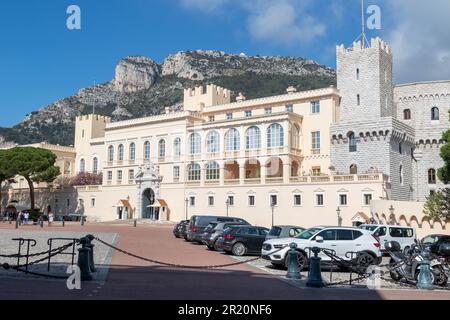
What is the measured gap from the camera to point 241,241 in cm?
2375

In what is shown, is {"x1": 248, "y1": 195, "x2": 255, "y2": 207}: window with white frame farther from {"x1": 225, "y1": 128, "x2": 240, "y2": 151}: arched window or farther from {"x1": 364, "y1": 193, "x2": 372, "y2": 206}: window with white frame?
{"x1": 364, "y1": 193, "x2": 372, "y2": 206}: window with white frame

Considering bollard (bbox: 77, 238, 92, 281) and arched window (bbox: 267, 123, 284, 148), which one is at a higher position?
arched window (bbox: 267, 123, 284, 148)

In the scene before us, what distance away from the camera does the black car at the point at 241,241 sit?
2369cm

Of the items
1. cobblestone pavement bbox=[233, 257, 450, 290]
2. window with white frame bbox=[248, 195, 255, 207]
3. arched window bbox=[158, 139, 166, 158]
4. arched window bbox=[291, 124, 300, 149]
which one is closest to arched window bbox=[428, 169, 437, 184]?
arched window bbox=[291, 124, 300, 149]

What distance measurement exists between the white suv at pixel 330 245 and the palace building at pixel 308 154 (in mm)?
22405

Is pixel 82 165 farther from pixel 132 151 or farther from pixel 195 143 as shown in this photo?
pixel 195 143

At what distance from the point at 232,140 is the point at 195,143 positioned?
215 inches

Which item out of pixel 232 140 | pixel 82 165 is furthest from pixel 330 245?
pixel 82 165

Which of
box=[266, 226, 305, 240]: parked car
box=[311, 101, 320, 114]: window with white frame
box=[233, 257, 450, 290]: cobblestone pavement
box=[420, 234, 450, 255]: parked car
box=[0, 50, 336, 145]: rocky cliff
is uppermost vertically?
box=[0, 50, 336, 145]: rocky cliff

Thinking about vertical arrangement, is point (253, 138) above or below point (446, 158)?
above

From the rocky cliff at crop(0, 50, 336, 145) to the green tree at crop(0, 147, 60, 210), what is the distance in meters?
54.1

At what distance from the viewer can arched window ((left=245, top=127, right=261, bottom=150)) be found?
178ft
